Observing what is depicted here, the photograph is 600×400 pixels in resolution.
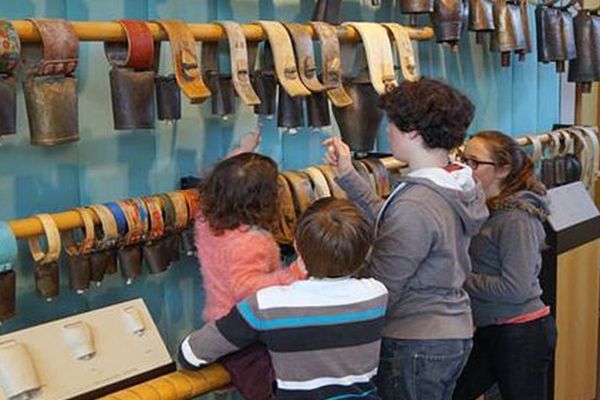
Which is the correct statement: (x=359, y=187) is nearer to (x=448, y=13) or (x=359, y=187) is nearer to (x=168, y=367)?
(x=168, y=367)

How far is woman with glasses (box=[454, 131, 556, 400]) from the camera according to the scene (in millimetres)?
2004

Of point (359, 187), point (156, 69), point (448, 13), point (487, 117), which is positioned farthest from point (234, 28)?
point (487, 117)

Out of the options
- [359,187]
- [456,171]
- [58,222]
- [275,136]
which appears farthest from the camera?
[275,136]

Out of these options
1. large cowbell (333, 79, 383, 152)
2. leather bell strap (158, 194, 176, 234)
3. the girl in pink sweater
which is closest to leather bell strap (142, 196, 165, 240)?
leather bell strap (158, 194, 176, 234)

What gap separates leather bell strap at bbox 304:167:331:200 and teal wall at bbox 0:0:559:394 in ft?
0.70

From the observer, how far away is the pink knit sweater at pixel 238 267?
58.5 inches

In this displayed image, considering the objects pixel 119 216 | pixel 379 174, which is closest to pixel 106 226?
pixel 119 216

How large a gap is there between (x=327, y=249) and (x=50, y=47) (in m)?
0.58

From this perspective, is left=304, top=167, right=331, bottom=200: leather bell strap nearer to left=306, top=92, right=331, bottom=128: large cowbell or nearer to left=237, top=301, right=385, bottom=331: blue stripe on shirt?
left=306, top=92, right=331, bottom=128: large cowbell

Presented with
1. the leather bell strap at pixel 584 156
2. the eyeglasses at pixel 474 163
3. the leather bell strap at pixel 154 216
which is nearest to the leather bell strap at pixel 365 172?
the eyeglasses at pixel 474 163

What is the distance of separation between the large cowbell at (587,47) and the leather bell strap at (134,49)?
1.92m

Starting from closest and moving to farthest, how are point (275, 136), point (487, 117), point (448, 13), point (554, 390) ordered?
1. point (275, 136)
2. point (448, 13)
3. point (554, 390)
4. point (487, 117)

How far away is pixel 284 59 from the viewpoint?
1.82m

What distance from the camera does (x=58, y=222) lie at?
152 cm
